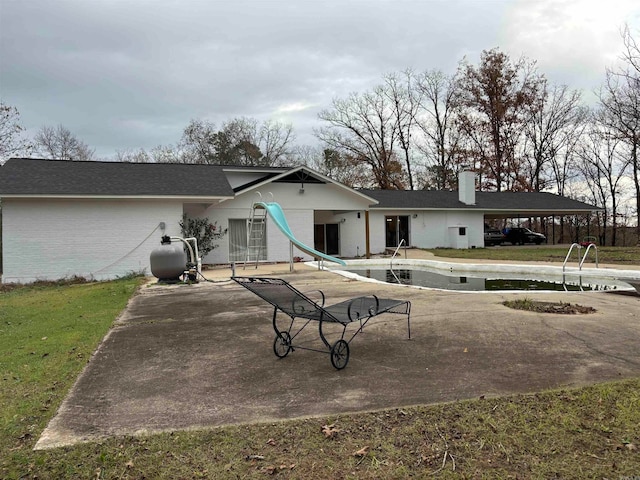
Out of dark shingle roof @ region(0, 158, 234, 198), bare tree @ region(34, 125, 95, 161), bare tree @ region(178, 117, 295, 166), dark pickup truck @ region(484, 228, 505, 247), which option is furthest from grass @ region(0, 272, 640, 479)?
bare tree @ region(34, 125, 95, 161)

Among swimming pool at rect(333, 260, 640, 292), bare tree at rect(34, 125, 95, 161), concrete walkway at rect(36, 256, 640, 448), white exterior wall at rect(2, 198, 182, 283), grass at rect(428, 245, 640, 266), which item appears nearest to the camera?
concrete walkway at rect(36, 256, 640, 448)

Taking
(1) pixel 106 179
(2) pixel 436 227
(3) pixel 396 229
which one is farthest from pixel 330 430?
(2) pixel 436 227

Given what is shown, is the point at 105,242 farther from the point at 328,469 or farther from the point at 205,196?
the point at 328,469

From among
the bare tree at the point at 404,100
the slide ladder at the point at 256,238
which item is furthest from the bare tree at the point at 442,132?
the slide ladder at the point at 256,238

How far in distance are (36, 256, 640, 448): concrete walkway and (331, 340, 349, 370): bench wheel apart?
0.29 feet

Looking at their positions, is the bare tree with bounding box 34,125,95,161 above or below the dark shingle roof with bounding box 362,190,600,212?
above

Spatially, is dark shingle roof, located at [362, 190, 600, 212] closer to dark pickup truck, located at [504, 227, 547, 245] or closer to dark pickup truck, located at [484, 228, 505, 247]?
dark pickup truck, located at [484, 228, 505, 247]

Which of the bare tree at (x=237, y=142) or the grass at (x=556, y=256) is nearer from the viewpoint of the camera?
the grass at (x=556, y=256)

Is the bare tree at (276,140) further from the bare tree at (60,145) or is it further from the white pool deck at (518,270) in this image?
the white pool deck at (518,270)

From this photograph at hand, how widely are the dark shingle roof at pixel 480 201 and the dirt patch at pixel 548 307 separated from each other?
689 inches

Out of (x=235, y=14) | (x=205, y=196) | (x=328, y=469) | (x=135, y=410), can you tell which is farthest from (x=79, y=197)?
(x=328, y=469)

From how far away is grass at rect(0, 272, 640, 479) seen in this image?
2523 mm

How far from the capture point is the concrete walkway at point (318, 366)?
342cm

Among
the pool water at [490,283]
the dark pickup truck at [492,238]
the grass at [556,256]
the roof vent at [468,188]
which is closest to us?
the pool water at [490,283]
